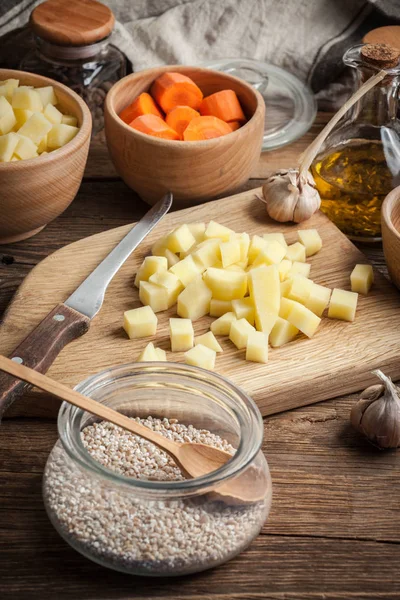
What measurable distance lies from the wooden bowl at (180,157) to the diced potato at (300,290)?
0.47 metres

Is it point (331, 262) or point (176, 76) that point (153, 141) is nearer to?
point (176, 76)

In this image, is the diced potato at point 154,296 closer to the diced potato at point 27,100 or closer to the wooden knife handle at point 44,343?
the wooden knife handle at point 44,343

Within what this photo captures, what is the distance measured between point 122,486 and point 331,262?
0.98 metres

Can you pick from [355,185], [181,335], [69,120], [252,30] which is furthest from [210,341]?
[252,30]

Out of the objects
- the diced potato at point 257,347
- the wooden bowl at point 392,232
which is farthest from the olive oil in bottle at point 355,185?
the diced potato at point 257,347

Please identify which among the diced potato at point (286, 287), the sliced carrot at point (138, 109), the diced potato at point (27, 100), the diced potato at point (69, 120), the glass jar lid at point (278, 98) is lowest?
the glass jar lid at point (278, 98)

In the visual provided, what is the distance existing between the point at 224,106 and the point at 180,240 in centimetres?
51

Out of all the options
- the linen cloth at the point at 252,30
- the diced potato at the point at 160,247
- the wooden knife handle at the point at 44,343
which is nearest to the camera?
the wooden knife handle at the point at 44,343

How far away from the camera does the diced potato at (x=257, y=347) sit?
1.80m

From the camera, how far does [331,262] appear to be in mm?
2123

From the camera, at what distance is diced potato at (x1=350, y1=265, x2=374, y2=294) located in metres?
2.01

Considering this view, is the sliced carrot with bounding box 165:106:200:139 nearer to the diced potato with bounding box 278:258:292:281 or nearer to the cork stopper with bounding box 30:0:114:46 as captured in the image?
the cork stopper with bounding box 30:0:114:46

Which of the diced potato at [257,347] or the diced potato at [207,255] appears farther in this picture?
the diced potato at [207,255]

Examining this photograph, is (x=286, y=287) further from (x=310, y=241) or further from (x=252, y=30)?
(x=252, y=30)
